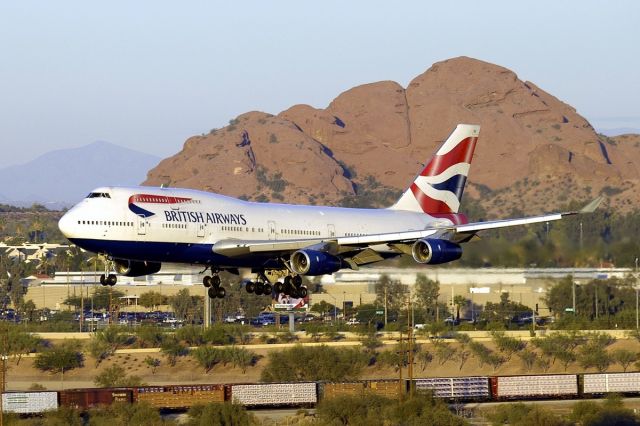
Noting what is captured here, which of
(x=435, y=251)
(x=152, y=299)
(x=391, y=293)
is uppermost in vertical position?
(x=435, y=251)

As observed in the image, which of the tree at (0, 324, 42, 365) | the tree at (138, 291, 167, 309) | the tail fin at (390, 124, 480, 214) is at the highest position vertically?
the tail fin at (390, 124, 480, 214)

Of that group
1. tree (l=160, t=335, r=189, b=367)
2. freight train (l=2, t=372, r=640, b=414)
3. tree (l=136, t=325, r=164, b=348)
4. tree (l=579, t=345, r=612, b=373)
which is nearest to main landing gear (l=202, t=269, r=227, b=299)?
freight train (l=2, t=372, r=640, b=414)

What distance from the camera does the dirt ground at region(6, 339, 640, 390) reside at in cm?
12975

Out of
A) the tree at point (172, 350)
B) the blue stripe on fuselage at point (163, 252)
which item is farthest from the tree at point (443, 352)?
the blue stripe on fuselage at point (163, 252)

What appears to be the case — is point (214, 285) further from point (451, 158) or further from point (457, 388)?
point (457, 388)

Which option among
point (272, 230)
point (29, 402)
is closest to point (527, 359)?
point (29, 402)

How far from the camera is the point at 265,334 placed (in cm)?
14462

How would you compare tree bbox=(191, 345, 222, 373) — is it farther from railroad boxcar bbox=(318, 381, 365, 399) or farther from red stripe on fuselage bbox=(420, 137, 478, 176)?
red stripe on fuselage bbox=(420, 137, 478, 176)

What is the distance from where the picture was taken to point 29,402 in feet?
330

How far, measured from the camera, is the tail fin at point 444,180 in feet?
278

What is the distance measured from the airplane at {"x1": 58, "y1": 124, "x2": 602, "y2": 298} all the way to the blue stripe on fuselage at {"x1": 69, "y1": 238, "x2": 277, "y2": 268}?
0.17 feet

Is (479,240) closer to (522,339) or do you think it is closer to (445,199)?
(445,199)

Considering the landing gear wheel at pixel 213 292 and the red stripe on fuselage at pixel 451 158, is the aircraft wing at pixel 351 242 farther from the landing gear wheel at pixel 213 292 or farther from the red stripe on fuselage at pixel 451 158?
the red stripe on fuselage at pixel 451 158

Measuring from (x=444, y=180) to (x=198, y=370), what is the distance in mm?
56112
